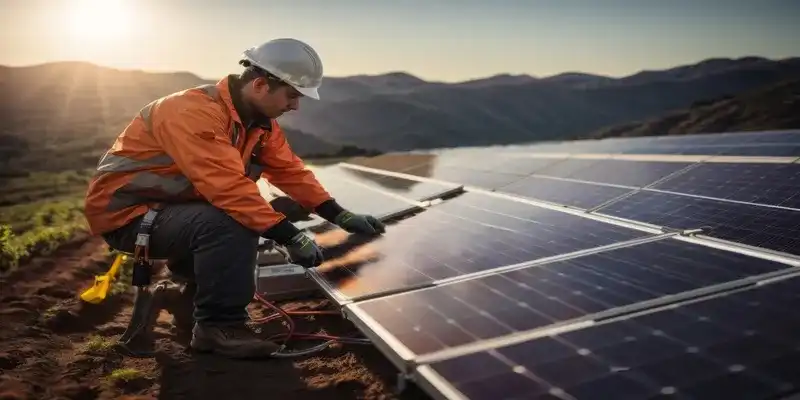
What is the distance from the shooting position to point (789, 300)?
14.2ft

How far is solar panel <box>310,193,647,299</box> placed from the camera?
5.94 meters

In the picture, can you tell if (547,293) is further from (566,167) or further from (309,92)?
(566,167)

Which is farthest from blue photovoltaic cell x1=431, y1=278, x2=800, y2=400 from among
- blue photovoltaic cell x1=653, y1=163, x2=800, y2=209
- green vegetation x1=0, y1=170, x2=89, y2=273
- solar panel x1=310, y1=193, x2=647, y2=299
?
green vegetation x1=0, y1=170, x2=89, y2=273

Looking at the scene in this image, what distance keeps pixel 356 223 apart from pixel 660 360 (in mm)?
4620

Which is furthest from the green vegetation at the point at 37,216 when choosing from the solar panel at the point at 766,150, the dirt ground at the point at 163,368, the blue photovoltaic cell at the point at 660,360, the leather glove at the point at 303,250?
the solar panel at the point at 766,150

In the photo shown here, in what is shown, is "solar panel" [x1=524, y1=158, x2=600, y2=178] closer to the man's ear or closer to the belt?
the man's ear

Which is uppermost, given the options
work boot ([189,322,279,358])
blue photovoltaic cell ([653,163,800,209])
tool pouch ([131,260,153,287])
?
blue photovoltaic cell ([653,163,800,209])

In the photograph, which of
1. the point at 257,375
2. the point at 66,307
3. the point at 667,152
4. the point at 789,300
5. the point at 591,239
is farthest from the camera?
the point at 667,152

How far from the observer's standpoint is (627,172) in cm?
1103

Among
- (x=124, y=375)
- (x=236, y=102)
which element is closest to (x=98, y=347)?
(x=124, y=375)

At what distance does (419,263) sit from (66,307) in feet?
18.2

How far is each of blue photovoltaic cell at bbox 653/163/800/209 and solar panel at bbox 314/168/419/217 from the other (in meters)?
4.24

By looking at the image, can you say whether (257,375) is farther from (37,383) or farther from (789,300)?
(789,300)

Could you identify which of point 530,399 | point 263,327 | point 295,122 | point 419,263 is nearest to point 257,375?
point 263,327
